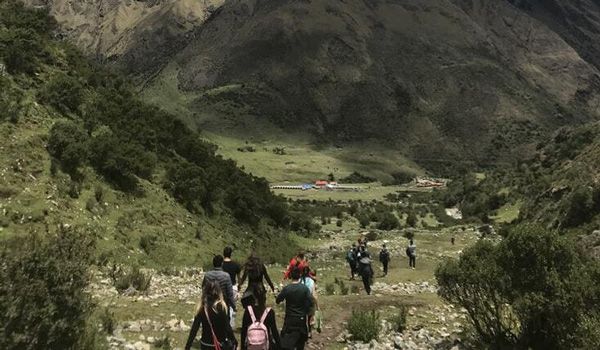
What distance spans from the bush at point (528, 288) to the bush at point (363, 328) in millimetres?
2313

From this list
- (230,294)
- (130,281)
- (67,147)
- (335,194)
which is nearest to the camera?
(230,294)

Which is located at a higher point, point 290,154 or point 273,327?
point 273,327

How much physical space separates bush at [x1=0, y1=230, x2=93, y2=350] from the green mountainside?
37.7 feet

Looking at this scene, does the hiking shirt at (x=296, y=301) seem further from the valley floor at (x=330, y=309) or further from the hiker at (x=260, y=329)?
the valley floor at (x=330, y=309)

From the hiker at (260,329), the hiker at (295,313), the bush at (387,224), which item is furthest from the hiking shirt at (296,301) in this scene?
the bush at (387,224)

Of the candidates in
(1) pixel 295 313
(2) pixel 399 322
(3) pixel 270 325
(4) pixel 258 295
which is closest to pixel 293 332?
(1) pixel 295 313

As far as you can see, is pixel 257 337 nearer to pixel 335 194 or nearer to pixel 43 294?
pixel 43 294

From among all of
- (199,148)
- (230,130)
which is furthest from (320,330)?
(230,130)

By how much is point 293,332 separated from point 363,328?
18.8ft

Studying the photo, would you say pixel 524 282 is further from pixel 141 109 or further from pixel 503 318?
pixel 141 109

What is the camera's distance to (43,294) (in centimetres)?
756

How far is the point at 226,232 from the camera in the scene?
3209cm

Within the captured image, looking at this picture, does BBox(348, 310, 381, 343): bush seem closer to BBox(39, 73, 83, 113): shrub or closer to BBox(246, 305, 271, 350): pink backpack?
BBox(246, 305, 271, 350): pink backpack

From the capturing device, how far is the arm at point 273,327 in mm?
9250
